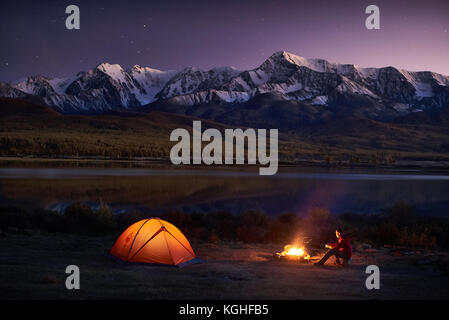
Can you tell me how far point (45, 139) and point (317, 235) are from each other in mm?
100311

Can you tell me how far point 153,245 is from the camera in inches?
501

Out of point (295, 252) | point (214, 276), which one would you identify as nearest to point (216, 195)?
point (295, 252)

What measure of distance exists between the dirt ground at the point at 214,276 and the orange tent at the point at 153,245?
1.14 feet

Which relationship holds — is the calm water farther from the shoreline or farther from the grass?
the shoreline

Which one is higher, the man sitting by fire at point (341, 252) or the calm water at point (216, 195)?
the man sitting by fire at point (341, 252)

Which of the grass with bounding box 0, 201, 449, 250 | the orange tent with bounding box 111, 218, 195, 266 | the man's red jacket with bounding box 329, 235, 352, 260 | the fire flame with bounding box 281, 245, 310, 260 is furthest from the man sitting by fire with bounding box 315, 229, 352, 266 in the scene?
the orange tent with bounding box 111, 218, 195, 266

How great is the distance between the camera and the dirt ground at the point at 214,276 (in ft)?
29.8

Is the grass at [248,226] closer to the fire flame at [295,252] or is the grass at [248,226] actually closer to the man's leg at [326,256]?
the fire flame at [295,252]

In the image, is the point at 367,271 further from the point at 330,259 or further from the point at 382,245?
the point at 382,245

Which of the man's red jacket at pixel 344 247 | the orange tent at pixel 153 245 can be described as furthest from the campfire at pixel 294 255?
the orange tent at pixel 153 245

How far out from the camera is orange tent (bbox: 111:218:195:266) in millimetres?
12609

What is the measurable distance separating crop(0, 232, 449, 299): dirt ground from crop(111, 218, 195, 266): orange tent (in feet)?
1.14
